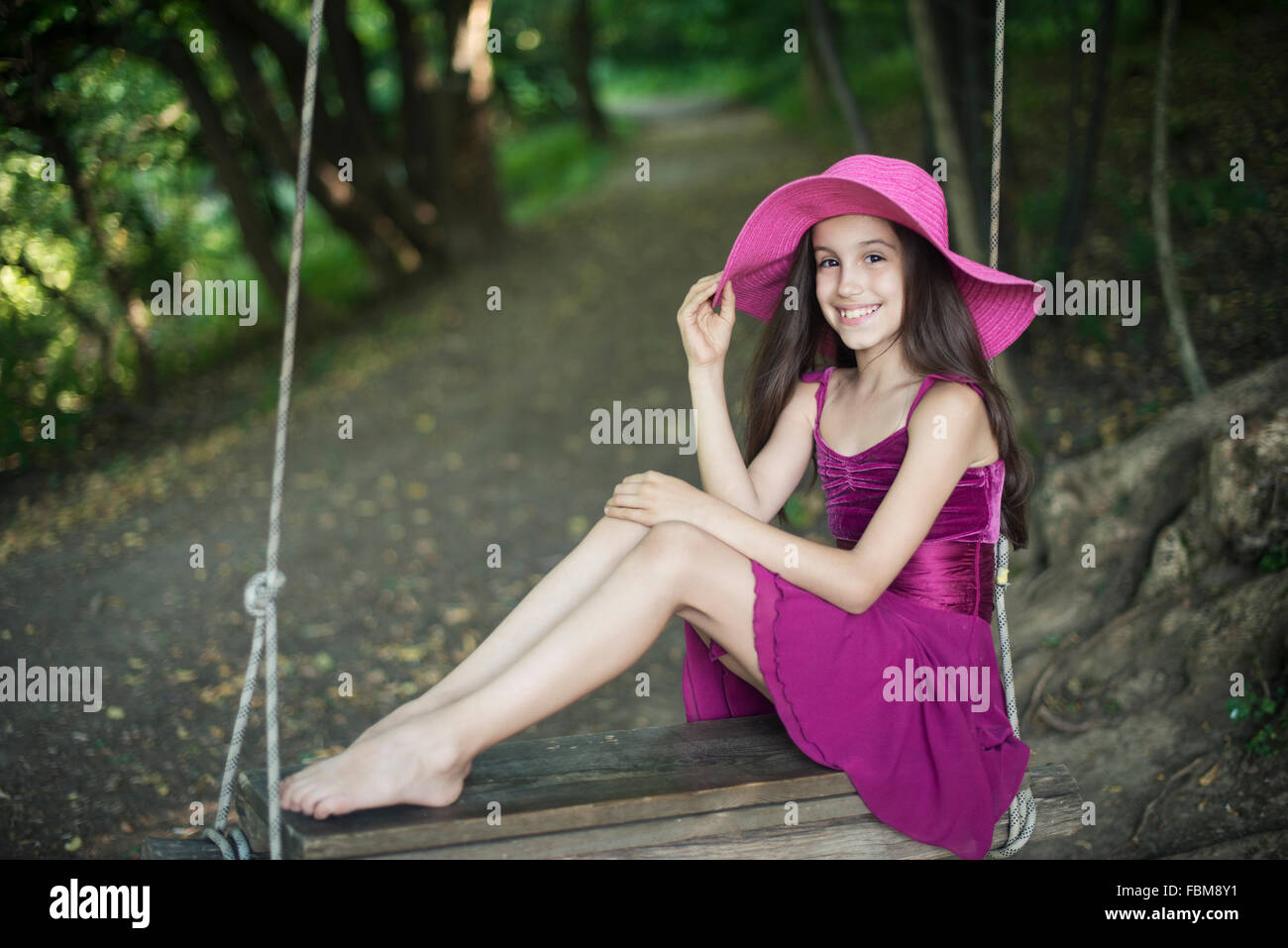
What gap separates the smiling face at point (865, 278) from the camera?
269cm

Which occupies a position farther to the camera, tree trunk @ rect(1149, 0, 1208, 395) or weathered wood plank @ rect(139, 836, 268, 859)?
tree trunk @ rect(1149, 0, 1208, 395)

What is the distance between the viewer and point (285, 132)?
8656mm

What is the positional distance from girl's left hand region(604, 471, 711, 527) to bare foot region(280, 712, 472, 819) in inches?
24.8

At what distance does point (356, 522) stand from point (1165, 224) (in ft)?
13.9

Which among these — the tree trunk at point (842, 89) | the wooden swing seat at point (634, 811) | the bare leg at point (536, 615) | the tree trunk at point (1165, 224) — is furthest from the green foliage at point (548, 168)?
the wooden swing seat at point (634, 811)

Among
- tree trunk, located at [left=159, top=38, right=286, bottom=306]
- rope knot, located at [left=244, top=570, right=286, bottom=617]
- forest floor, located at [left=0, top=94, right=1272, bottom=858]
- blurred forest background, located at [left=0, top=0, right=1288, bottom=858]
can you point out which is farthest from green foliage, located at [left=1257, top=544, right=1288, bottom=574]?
tree trunk, located at [left=159, top=38, right=286, bottom=306]

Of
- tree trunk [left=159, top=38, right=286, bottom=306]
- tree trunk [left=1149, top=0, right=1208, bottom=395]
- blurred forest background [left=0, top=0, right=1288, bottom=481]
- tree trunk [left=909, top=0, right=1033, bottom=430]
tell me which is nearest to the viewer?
tree trunk [left=1149, top=0, right=1208, bottom=395]

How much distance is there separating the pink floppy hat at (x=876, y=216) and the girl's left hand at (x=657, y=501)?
20.9 inches

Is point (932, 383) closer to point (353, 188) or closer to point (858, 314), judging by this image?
point (858, 314)

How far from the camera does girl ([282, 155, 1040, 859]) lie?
2334 millimetres

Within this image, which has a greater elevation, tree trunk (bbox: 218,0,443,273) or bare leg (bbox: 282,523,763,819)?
tree trunk (bbox: 218,0,443,273)

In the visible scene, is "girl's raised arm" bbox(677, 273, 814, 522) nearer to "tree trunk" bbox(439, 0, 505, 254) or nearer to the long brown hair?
the long brown hair
